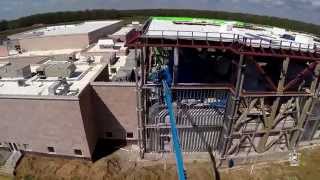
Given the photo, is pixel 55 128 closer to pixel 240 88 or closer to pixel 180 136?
pixel 180 136

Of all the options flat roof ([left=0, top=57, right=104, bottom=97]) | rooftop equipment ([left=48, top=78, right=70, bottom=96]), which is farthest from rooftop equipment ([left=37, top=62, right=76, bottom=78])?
rooftop equipment ([left=48, top=78, right=70, bottom=96])

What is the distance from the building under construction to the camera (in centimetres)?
2583

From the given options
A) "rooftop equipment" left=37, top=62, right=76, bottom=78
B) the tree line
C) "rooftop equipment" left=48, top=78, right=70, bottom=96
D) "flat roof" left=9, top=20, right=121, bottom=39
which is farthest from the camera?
the tree line

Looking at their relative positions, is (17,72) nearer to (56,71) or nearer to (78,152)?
(56,71)

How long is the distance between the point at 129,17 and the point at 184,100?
487ft

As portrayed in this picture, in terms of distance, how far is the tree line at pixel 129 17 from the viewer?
139250 mm

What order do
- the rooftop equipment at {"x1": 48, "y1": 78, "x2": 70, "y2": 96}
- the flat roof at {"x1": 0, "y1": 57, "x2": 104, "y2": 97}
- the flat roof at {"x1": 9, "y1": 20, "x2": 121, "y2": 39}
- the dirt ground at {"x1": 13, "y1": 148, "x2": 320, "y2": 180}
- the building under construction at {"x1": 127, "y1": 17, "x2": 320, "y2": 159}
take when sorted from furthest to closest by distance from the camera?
the flat roof at {"x1": 9, "y1": 20, "x2": 121, "y2": 39} → the dirt ground at {"x1": 13, "y1": 148, "x2": 320, "y2": 180} → the flat roof at {"x1": 0, "y1": 57, "x2": 104, "y2": 97} → the rooftop equipment at {"x1": 48, "y1": 78, "x2": 70, "y2": 96} → the building under construction at {"x1": 127, "y1": 17, "x2": 320, "y2": 159}

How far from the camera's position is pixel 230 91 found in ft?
91.3

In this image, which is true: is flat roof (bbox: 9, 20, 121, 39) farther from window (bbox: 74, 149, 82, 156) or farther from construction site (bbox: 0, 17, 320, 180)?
window (bbox: 74, 149, 82, 156)

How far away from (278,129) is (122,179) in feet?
61.0

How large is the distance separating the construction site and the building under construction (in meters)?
0.11

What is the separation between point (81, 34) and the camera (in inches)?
2109

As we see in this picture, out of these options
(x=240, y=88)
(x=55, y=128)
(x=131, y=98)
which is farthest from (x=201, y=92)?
(x=55, y=128)

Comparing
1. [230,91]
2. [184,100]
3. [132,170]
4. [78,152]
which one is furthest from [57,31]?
[230,91]
